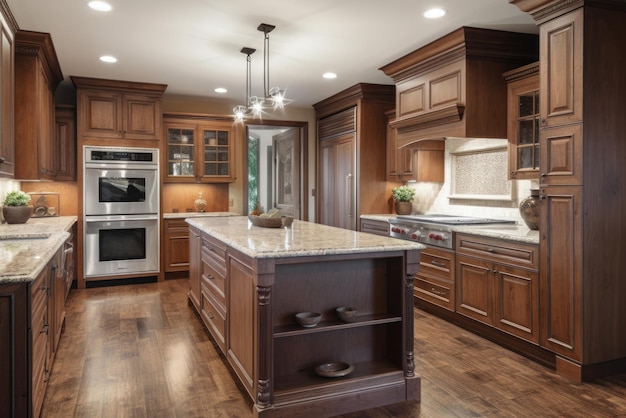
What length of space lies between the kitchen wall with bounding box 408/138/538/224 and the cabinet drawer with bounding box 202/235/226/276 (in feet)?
8.84

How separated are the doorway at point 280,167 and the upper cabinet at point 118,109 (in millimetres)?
1483

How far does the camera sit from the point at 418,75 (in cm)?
471

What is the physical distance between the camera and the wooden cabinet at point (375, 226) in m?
5.30

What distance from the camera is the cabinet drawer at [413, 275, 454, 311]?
418cm

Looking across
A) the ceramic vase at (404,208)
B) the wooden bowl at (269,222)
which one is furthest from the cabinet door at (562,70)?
the ceramic vase at (404,208)

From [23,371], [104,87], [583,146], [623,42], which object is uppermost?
[104,87]

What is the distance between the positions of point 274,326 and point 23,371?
1165mm

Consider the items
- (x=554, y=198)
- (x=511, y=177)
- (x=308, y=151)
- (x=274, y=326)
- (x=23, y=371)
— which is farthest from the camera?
(x=308, y=151)

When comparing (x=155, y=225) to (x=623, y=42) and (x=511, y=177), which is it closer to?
(x=511, y=177)

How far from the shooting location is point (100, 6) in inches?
135

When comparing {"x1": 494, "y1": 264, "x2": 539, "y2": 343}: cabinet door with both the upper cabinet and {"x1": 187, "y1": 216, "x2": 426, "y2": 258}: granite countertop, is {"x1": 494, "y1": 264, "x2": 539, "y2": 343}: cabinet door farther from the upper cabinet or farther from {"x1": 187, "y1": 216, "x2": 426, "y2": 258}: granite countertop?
the upper cabinet

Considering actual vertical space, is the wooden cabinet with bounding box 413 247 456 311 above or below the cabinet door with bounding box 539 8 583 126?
below

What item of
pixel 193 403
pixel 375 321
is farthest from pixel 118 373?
pixel 375 321

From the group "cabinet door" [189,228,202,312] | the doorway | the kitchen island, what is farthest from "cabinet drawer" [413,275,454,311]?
the doorway
